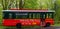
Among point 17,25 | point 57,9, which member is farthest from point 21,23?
point 57,9

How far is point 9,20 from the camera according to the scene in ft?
91.5

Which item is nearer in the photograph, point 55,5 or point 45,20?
point 45,20

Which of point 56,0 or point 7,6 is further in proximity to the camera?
point 56,0

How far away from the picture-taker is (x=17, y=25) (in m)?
28.5

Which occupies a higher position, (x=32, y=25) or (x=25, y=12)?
(x=25, y=12)

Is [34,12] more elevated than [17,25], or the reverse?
[34,12]

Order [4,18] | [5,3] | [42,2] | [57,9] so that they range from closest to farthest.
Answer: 1. [4,18]
2. [5,3]
3. [57,9]
4. [42,2]

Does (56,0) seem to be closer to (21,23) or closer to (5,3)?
(5,3)

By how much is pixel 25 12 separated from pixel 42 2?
25.0 meters

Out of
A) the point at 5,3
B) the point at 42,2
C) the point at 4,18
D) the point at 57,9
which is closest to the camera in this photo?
the point at 4,18

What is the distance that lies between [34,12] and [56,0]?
20963mm

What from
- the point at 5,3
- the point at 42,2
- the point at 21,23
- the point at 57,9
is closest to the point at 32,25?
the point at 21,23

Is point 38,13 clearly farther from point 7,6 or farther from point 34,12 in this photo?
point 7,6

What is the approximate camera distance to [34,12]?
28562mm
